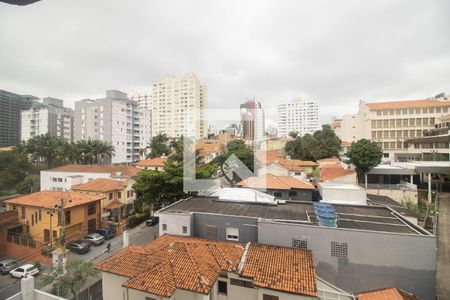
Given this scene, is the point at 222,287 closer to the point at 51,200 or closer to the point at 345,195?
the point at 345,195

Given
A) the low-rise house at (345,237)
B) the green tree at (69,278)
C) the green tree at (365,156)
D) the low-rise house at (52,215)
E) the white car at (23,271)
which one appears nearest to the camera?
the low-rise house at (345,237)

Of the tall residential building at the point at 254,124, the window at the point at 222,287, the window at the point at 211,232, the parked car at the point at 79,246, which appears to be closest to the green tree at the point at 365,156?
the window at the point at 211,232

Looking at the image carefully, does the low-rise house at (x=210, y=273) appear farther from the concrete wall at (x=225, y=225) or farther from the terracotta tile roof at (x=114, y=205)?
the terracotta tile roof at (x=114, y=205)

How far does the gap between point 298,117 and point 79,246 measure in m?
98.1

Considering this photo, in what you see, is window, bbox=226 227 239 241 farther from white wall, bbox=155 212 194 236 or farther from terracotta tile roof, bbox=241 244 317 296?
white wall, bbox=155 212 194 236

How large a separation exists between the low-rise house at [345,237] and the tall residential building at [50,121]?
4722 centimetres

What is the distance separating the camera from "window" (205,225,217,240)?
10.2m

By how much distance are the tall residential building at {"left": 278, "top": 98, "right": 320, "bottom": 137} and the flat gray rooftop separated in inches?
3439

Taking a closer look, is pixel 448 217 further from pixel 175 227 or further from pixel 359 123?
pixel 359 123

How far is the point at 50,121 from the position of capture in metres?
49.6

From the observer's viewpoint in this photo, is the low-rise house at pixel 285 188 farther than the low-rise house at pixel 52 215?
Yes

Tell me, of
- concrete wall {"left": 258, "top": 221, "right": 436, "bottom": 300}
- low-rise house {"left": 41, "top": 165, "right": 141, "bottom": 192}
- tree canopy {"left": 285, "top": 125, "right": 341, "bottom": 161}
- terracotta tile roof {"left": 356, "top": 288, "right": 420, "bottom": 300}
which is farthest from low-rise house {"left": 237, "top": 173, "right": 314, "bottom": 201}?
tree canopy {"left": 285, "top": 125, "right": 341, "bottom": 161}

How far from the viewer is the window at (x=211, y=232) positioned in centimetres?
1021

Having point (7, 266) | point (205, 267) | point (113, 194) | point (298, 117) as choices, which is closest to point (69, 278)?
point (205, 267)
